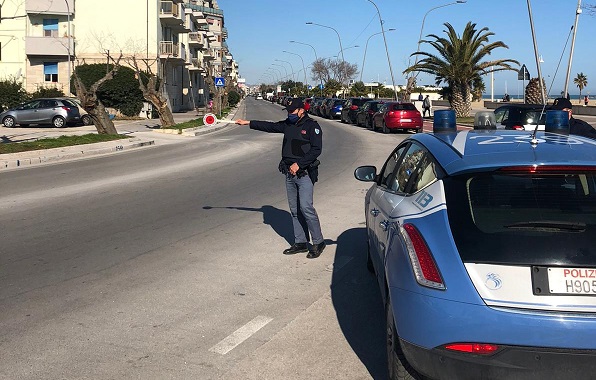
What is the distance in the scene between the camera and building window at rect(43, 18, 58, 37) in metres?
47.9

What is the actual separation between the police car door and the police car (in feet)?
1.30

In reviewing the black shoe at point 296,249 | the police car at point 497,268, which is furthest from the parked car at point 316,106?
the police car at point 497,268

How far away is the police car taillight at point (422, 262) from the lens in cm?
312

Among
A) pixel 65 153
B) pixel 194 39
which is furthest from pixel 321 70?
pixel 65 153

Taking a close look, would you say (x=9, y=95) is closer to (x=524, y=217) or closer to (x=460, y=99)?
(x=460, y=99)

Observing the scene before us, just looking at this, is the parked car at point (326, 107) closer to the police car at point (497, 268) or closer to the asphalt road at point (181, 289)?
the asphalt road at point (181, 289)

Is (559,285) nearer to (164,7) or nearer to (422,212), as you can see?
(422,212)

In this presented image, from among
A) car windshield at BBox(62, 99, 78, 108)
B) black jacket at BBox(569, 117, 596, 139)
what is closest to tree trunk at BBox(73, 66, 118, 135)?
car windshield at BBox(62, 99, 78, 108)

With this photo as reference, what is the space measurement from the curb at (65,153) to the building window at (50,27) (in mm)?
29753

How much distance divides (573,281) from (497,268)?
357 mm

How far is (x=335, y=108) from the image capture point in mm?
47875

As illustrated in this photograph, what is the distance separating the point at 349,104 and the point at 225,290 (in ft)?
123

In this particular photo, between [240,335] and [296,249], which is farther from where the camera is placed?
[296,249]

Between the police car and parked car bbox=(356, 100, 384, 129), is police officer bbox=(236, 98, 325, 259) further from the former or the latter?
parked car bbox=(356, 100, 384, 129)
